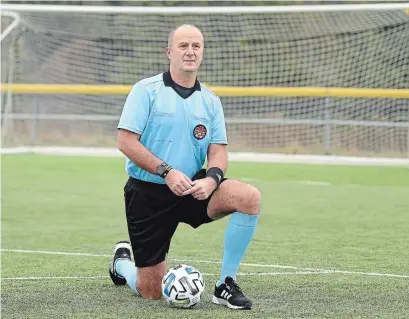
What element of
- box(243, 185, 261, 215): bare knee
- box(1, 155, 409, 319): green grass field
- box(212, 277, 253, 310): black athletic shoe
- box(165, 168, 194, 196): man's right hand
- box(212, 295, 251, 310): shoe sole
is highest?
box(165, 168, 194, 196): man's right hand

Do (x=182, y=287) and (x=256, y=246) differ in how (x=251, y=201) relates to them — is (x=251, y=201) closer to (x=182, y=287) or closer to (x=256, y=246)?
(x=182, y=287)

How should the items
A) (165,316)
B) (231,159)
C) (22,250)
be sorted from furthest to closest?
(231,159) → (22,250) → (165,316)

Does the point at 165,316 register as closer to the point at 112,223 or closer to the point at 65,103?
the point at 112,223

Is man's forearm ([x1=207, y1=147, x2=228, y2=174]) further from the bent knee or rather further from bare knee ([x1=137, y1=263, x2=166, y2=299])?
bare knee ([x1=137, y1=263, x2=166, y2=299])

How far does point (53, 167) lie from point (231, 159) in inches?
118

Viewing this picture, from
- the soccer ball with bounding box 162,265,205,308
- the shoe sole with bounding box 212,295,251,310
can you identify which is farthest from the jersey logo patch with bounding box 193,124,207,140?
the shoe sole with bounding box 212,295,251,310

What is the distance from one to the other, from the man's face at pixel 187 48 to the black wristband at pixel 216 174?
0.60 meters

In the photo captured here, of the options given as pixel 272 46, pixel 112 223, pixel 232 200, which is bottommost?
pixel 112 223

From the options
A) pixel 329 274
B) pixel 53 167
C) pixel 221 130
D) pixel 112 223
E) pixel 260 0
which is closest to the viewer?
pixel 221 130

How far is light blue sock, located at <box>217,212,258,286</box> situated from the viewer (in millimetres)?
6328

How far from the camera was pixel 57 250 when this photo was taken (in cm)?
890

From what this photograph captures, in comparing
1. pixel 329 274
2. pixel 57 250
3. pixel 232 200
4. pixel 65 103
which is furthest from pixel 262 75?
pixel 232 200

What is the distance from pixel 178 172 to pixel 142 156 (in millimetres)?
252

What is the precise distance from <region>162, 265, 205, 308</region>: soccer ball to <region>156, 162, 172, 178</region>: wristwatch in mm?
593
